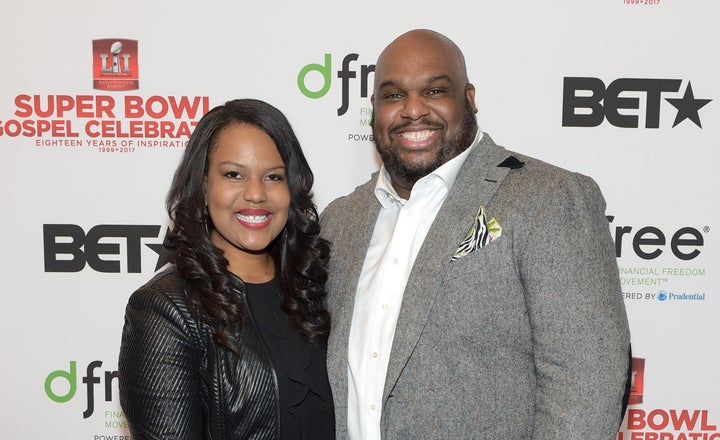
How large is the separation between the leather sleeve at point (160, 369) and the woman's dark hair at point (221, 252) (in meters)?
0.07

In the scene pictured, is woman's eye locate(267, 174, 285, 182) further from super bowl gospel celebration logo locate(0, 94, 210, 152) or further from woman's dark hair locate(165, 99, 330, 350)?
super bowl gospel celebration logo locate(0, 94, 210, 152)

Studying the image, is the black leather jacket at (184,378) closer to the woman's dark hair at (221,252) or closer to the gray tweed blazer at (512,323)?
the woman's dark hair at (221,252)

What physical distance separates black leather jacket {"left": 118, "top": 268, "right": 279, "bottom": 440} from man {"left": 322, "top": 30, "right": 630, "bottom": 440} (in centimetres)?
25

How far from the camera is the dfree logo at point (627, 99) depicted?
2.75 meters

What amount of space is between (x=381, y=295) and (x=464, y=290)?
0.27 m

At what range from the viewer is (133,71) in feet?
9.07

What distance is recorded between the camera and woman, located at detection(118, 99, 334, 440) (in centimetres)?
164

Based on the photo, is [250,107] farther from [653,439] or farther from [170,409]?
[653,439]

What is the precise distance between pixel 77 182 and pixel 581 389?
2185 mm

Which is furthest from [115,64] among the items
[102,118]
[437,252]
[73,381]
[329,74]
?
[437,252]

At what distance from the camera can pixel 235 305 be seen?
1.76 meters

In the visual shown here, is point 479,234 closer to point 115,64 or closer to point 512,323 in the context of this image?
point 512,323

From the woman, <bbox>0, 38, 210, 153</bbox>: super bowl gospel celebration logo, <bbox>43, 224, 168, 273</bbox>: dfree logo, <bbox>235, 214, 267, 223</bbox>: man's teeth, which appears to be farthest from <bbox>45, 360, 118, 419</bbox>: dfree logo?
<bbox>235, 214, 267, 223</bbox>: man's teeth

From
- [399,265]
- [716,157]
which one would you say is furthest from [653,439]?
[399,265]
